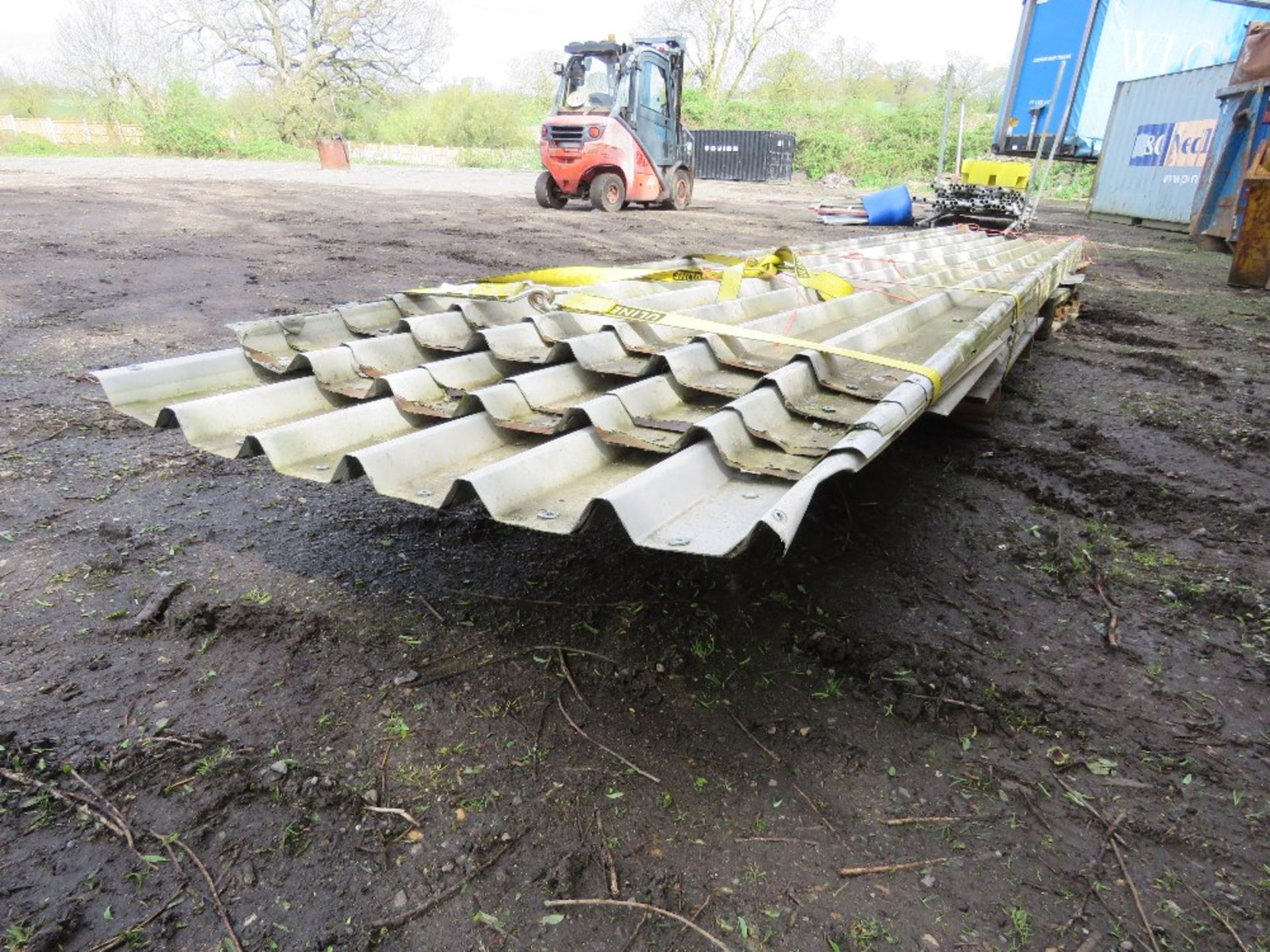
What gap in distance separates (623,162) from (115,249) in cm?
963

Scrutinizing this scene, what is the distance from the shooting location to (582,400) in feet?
7.61

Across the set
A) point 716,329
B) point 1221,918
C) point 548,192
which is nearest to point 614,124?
point 548,192

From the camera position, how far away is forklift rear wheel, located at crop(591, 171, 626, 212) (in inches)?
618

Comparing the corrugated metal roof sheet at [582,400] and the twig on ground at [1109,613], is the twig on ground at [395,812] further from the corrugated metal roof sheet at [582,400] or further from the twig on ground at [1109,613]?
the twig on ground at [1109,613]

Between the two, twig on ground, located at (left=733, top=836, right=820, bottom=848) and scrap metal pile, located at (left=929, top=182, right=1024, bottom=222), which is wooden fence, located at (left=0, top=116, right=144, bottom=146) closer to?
scrap metal pile, located at (left=929, top=182, right=1024, bottom=222)

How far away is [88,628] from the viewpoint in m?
2.45

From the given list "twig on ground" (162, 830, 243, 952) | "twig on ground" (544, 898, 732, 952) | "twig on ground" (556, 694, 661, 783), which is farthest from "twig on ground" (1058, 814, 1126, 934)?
"twig on ground" (162, 830, 243, 952)

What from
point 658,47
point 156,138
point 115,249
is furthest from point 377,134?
point 115,249

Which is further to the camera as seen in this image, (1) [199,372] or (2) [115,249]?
(2) [115,249]

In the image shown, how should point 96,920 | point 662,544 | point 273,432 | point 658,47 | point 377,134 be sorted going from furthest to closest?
1. point 377,134
2. point 658,47
3. point 273,432
4. point 96,920
5. point 662,544

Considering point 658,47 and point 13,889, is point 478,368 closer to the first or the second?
point 13,889

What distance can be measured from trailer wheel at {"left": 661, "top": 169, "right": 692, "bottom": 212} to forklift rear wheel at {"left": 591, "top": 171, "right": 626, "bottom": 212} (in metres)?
1.34

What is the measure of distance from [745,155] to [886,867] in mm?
34545

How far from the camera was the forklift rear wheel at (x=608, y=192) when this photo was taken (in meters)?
15.7
